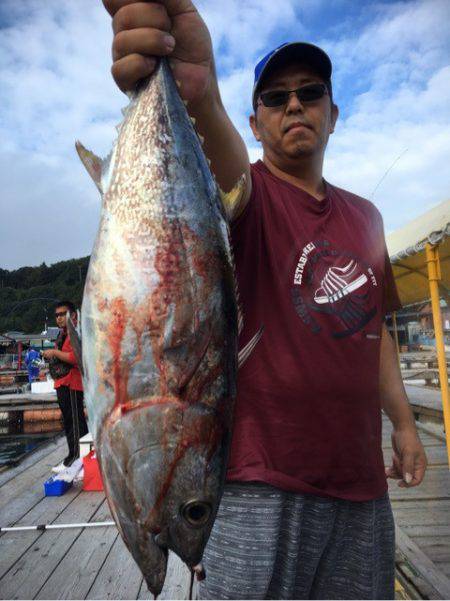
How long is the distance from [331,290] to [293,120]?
809 mm

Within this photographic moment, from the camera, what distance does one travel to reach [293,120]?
1.91m

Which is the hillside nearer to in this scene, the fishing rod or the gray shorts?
the fishing rod

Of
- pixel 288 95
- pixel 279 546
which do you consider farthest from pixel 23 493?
pixel 288 95

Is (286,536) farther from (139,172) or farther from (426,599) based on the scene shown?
(426,599)

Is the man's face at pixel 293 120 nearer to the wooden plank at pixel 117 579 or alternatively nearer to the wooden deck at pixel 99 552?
the wooden plank at pixel 117 579

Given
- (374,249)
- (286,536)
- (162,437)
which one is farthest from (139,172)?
(286,536)

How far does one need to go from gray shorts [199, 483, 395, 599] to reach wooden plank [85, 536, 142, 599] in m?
1.91

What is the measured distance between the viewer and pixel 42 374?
26531 millimetres

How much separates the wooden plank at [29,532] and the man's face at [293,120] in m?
3.91

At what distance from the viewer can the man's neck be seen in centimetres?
199

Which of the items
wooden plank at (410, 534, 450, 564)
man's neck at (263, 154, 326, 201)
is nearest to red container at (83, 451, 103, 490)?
wooden plank at (410, 534, 450, 564)

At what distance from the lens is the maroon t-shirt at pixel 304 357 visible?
151cm

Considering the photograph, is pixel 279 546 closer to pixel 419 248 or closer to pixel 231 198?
pixel 231 198

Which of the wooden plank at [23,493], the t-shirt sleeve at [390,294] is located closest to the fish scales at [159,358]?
the t-shirt sleeve at [390,294]
